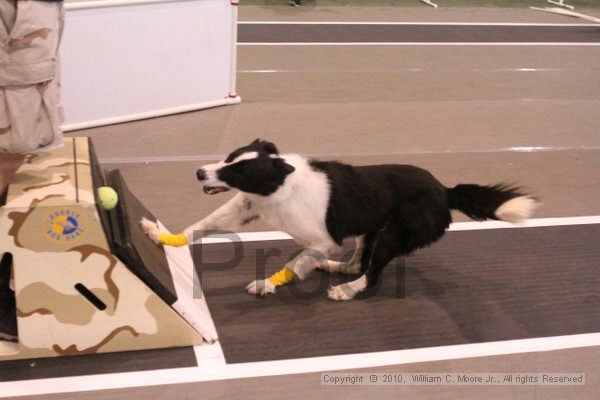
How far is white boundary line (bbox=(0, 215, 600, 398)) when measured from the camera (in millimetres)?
2596

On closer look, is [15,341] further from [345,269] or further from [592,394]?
[592,394]

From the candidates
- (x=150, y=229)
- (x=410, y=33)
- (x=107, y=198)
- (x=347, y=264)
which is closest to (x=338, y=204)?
(x=347, y=264)

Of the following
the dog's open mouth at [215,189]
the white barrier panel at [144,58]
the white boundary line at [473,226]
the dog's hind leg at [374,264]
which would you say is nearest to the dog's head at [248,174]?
the dog's open mouth at [215,189]

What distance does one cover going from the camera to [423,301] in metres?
3.37

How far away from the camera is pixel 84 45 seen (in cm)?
501

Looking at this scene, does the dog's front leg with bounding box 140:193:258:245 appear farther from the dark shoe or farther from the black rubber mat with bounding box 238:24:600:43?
the black rubber mat with bounding box 238:24:600:43

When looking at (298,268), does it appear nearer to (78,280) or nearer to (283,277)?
(283,277)

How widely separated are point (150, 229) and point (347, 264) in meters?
1.00

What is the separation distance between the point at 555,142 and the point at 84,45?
148 inches

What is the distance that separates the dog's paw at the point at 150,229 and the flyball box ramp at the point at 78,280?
0.30 metres

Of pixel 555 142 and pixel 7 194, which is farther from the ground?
pixel 7 194

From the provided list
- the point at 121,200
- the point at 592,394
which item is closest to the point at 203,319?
the point at 121,200

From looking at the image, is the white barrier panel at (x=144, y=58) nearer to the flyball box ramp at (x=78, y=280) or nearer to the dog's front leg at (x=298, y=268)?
the flyball box ramp at (x=78, y=280)

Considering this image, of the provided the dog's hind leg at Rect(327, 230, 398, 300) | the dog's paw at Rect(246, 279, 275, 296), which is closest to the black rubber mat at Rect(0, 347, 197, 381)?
the dog's paw at Rect(246, 279, 275, 296)
